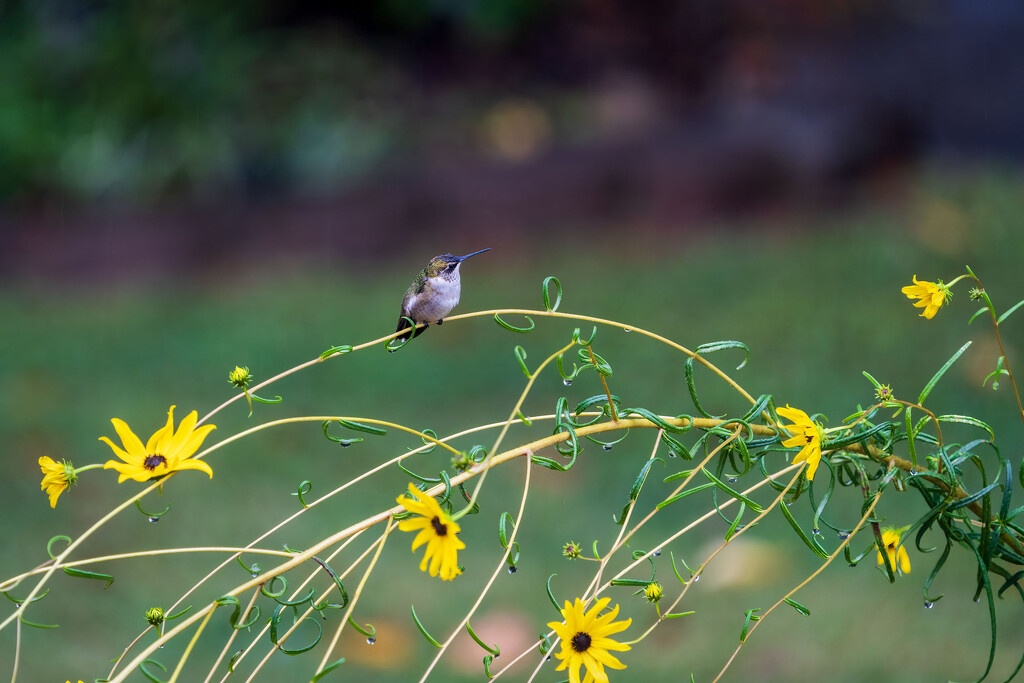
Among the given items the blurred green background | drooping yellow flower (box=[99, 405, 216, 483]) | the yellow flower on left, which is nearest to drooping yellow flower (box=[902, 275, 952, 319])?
the yellow flower on left

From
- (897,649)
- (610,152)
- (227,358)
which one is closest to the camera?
(897,649)

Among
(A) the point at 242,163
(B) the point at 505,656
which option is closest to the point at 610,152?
(A) the point at 242,163

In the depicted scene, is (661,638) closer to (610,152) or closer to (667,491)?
(667,491)

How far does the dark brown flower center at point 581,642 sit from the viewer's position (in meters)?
0.89

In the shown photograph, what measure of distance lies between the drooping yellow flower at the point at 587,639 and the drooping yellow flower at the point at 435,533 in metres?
0.13

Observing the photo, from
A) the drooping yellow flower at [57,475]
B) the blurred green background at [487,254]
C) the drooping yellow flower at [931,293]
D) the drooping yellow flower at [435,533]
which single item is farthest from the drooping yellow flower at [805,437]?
the blurred green background at [487,254]

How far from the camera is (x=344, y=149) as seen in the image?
233 inches

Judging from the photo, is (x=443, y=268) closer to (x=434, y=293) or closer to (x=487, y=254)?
(x=434, y=293)

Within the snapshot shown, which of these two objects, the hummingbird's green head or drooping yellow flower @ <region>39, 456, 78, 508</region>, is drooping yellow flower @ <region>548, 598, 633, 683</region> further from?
the hummingbird's green head

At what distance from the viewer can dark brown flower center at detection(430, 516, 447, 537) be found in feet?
2.66

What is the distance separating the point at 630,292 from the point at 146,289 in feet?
8.30

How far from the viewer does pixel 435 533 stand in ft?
2.68

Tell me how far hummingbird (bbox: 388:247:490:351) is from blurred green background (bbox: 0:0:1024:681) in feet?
5.26

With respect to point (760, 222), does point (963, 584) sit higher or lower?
lower
